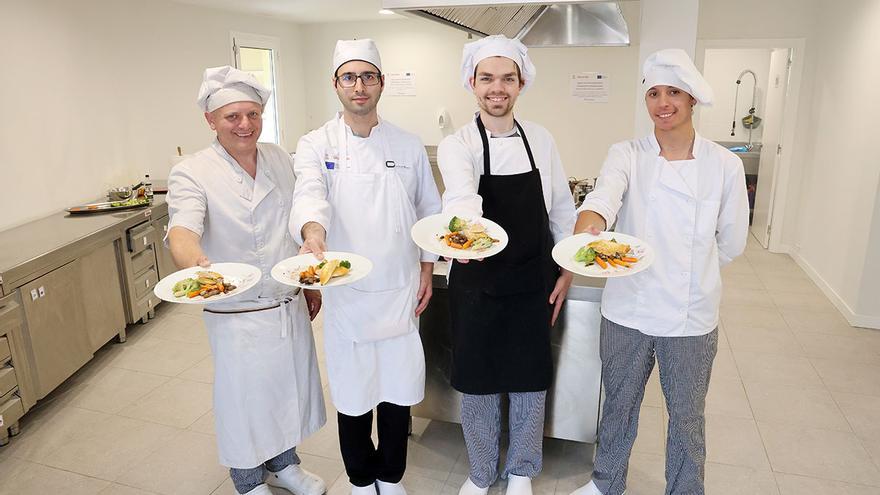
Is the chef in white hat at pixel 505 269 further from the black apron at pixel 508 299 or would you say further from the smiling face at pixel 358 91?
the smiling face at pixel 358 91

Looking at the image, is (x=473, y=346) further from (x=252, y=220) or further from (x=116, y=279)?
(x=116, y=279)

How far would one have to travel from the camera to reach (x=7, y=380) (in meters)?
2.65

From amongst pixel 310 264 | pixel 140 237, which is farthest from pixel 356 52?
pixel 140 237

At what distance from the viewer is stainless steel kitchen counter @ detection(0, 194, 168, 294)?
9.09 feet

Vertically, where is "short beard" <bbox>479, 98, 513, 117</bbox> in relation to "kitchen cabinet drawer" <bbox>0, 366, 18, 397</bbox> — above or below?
above

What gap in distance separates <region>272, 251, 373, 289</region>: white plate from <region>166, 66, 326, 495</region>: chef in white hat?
0.95 feet

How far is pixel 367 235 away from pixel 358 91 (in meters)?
0.44

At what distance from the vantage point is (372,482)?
7.13 ft

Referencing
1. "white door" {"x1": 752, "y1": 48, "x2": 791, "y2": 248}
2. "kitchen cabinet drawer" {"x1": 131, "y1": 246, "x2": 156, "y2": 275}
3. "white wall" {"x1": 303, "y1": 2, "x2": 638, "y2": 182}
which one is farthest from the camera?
"white wall" {"x1": 303, "y1": 2, "x2": 638, "y2": 182}

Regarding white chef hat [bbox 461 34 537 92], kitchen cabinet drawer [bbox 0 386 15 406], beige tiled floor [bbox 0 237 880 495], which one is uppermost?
white chef hat [bbox 461 34 537 92]

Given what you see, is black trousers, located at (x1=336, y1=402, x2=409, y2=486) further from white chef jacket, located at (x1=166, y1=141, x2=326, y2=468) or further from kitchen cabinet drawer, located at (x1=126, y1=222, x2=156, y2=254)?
kitchen cabinet drawer, located at (x1=126, y1=222, x2=156, y2=254)

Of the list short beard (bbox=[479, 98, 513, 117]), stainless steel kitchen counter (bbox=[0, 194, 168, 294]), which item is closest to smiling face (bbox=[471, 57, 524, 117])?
short beard (bbox=[479, 98, 513, 117])

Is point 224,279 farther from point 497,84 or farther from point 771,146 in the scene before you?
point 771,146

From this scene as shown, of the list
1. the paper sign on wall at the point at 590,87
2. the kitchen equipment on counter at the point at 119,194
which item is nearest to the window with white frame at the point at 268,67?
the kitchen equipment on counter at the point at 119,194
